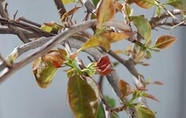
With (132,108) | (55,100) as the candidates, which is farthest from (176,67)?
(132,108)

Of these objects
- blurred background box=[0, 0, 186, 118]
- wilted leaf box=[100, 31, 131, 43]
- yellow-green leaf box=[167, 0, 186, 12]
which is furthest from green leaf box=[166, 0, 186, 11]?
blurred background box=[0, 0, 186, 118]

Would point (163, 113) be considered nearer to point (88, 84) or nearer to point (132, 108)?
point (132, 108)

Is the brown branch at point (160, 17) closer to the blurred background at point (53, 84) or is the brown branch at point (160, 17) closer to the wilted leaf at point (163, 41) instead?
the wilted leaf at point (163, 41)

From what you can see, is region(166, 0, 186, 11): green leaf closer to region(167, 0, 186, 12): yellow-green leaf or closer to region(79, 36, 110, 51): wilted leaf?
region(167, 0, 186, 12): yellow-green leaf

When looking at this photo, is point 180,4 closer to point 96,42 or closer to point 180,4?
point 180,4

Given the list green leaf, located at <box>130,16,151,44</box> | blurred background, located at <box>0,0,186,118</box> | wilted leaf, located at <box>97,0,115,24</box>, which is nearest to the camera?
wilted leaf, located at <box>97,0,115,24</box>

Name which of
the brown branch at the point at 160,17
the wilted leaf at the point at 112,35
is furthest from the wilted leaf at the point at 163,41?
the wilted leaf at the point at 112,35

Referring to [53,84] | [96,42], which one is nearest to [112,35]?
[96,42]
